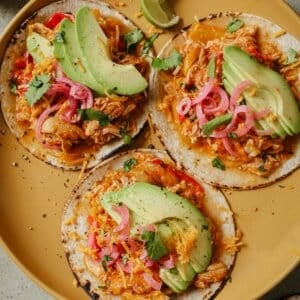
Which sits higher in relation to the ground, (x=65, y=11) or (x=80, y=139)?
(x=65, y=11)

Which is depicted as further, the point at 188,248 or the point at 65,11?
the point at 65,11

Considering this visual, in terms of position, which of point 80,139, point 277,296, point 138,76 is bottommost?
point 277,296

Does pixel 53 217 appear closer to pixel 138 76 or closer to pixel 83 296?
pixel 83 296

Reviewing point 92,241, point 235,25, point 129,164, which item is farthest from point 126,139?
point 235,25

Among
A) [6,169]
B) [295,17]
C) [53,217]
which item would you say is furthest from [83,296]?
[295,17]

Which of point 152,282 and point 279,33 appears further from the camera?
point 279,33

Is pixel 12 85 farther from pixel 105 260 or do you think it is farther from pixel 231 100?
pixel 231 100

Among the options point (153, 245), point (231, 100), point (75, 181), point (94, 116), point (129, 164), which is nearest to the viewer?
point (153, 245)
